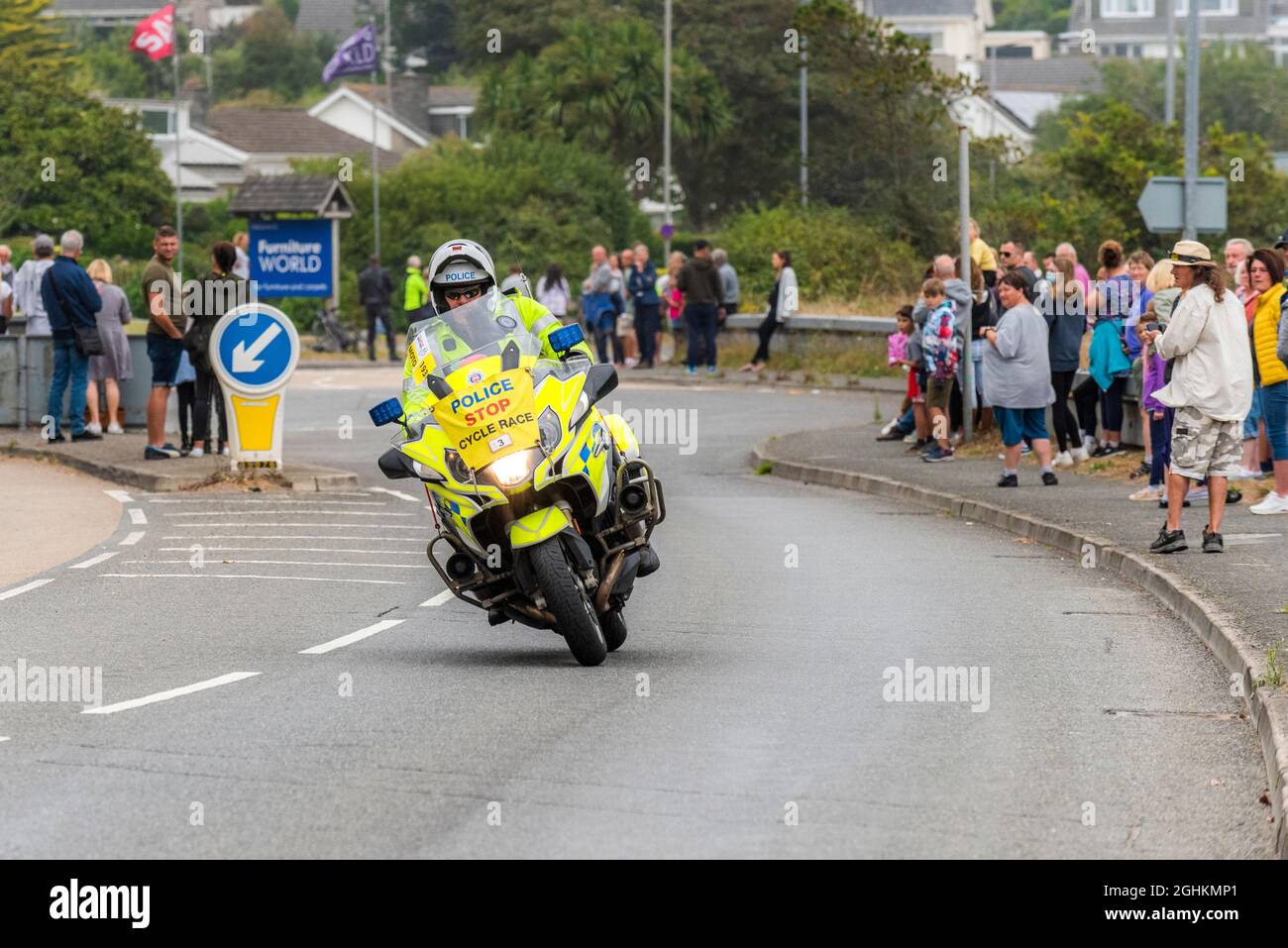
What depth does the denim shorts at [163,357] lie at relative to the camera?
2175 cm

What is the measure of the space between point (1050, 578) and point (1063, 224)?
2740cm

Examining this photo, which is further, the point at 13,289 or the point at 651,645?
the point at 13,289

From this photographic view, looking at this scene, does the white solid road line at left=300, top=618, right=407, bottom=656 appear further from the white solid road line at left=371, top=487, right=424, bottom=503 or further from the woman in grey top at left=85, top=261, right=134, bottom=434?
the woman in grey top at left=85, top=261, right=134, bottom=434

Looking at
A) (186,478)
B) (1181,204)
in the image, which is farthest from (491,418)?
(1181,204)

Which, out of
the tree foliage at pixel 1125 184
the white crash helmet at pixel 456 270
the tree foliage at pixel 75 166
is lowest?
the white crash helmet at pixel 456 270

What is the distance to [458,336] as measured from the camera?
36.2ft

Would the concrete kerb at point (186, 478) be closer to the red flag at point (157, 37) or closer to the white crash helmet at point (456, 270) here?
the white crash helmet at point (456, 270)

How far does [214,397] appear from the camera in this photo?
22.0 metres

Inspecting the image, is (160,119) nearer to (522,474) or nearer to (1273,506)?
(1273,506)

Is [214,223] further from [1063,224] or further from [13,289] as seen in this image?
[13,289]

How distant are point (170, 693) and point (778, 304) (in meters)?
25.7

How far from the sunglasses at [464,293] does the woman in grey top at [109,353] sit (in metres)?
12.9

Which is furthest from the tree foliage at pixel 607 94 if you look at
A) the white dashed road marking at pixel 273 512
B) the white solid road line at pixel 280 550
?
the white solid road line at pixel 280 550
